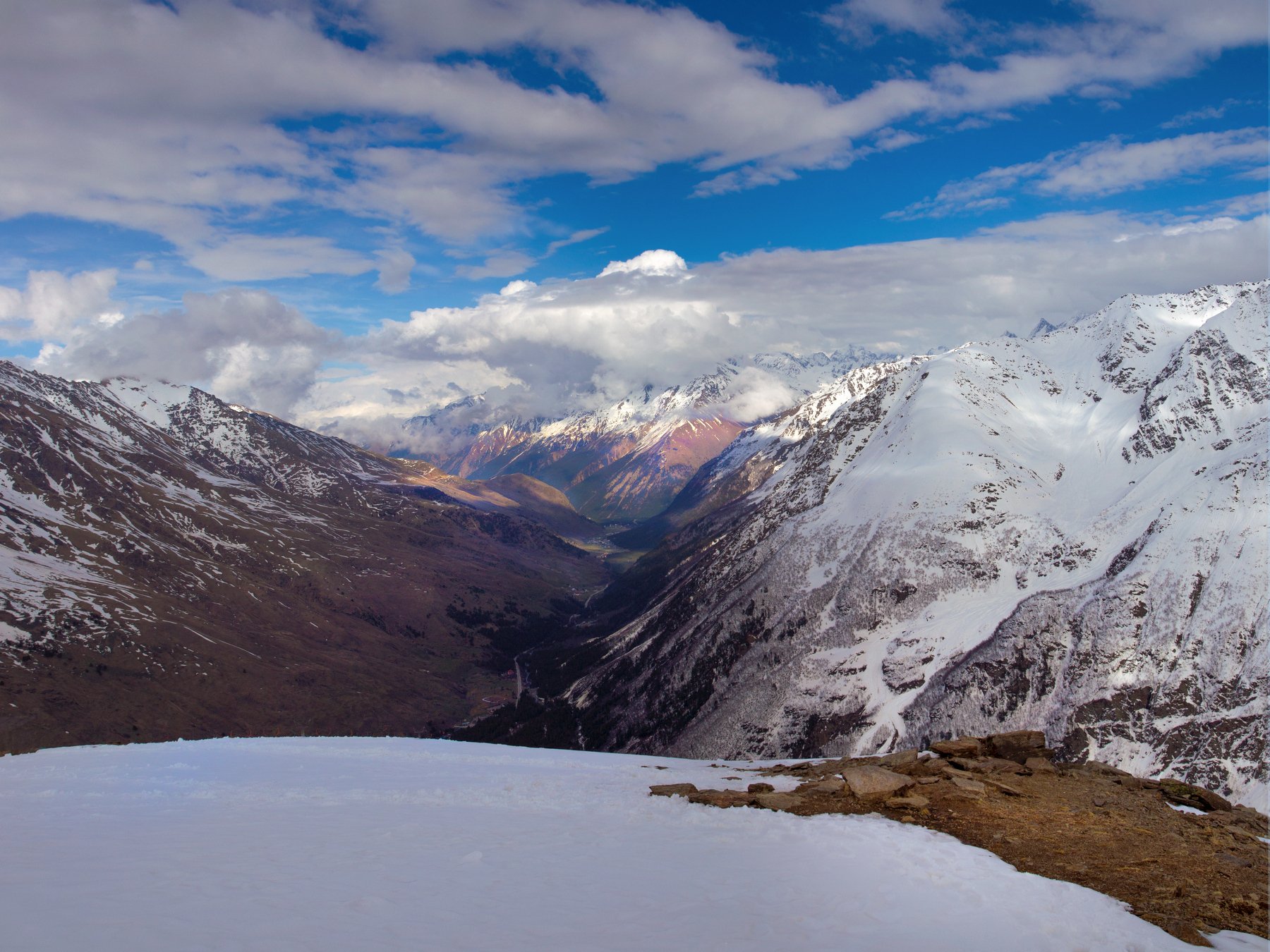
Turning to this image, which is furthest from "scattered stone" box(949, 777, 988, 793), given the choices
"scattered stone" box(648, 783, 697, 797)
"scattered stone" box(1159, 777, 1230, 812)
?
"scattered stone" box(648, 783, 697, 797)

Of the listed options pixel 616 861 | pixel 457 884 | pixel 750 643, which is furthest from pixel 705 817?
pixel 750 643

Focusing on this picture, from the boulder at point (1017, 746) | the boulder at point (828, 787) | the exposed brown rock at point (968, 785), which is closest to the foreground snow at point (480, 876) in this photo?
the boulder at point (828, 787)

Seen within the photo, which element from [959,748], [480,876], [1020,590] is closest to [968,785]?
[959,748]

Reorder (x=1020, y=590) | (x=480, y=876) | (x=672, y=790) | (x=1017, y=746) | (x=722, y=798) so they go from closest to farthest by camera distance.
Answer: (x=480, y=876)
(x=722, y=798)
(x=672, y=790)
(x=1017, y=746)
(x=1020, y=590)

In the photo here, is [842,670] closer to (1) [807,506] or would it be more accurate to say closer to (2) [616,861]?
(1) [807,506]

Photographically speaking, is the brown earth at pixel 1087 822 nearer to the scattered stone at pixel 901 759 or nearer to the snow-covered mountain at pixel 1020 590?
the scattered stone at pixel 901 759

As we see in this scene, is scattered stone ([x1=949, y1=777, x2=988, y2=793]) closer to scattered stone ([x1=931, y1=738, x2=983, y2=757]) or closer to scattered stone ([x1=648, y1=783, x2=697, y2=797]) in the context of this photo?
scattered stone ([x1=931, y1=738, x2=983, y2=757])

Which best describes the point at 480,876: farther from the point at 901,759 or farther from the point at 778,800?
the point at 901,759
